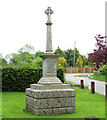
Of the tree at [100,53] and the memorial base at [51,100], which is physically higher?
the tree at [100,53]

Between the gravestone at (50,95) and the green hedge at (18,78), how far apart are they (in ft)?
25.3

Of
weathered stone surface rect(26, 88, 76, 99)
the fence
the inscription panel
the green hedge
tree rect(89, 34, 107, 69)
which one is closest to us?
weathered stone surface rect(26, 88, 76, 99)

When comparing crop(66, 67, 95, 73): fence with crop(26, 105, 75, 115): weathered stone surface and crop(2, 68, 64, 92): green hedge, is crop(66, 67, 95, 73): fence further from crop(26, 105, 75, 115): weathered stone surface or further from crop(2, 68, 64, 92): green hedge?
crop(26, 105, 75, 115): weathered stone surface

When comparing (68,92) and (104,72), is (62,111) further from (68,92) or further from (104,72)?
(104,72)

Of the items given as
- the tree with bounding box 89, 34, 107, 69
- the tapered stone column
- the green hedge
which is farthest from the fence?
the tapered stone column

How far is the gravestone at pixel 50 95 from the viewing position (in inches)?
291

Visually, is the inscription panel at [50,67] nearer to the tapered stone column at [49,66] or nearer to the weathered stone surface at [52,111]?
the tapered stone column at [49,66]

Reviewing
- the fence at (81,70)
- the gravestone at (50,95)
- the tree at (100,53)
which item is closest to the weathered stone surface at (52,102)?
the gravestone at (50,95)

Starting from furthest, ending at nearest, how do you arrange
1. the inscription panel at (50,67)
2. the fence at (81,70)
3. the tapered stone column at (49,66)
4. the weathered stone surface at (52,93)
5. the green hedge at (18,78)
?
1. the fence at (81,70)
2. the green hedge at (18,78)
3. the inscription panel at (50,67)
4. the tapered stone column at (49,66)
5. the weathered stone surface at (52,93)

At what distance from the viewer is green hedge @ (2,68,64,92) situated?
51.5 ft

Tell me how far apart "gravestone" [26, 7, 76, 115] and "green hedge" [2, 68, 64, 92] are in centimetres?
771

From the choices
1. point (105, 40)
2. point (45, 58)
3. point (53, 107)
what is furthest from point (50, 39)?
point (105, 40)

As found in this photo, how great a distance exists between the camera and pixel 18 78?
52.2 feet

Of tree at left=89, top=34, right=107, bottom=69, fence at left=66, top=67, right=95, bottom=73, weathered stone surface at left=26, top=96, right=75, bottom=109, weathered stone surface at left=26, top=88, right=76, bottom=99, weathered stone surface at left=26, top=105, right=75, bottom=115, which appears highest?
tree at left=89, top=34, right=107, bottom=69
